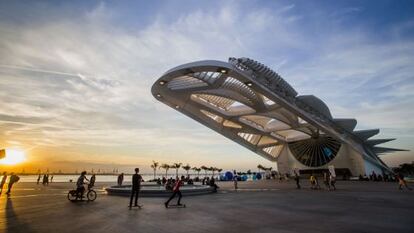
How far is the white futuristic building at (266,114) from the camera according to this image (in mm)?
28422

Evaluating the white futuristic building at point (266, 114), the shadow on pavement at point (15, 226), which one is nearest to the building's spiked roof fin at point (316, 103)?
the white futuristic building at point (266, 114)

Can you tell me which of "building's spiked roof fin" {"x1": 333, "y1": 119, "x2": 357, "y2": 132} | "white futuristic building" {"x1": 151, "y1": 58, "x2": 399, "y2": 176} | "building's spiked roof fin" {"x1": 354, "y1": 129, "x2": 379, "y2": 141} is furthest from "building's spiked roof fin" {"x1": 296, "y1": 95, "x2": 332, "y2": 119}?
"building's spiked roof fin" {"x1": 354, "y1": 129, "x2": 379, "y2": 141}

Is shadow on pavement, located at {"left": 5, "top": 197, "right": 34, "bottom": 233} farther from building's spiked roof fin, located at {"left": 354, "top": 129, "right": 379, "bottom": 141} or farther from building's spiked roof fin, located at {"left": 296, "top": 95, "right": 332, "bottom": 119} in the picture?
building's spiked roof fin, located at {"left": 354, "top": 129, "right": 379, "bottom": 141}

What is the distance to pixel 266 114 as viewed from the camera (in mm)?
38281

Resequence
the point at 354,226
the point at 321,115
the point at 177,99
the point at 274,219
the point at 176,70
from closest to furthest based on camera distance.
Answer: the point at 354,226 → the point at 274,219 → the point at 176,70 → the point at 177,99 → the point at 321,115

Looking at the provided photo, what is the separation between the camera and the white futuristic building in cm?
2842

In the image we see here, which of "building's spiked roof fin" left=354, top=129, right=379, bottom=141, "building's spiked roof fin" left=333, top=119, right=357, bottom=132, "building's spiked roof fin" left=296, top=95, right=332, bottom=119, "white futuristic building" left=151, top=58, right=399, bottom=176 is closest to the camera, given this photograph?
"white futuristic building" left=151, top=58, right=399, bottom=176

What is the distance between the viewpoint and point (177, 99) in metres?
35.5

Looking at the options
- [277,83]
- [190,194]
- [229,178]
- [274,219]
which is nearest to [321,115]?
[277,83]

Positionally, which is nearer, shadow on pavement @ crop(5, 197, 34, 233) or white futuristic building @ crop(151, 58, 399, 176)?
shadow on pavement @ crop(5, 197, 34, 233)

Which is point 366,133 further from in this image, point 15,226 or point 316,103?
point 15,226

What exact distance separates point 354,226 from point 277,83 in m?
26.6

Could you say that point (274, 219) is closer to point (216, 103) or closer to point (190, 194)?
point (190, 194)

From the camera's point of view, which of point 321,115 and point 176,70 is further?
point 321,115
